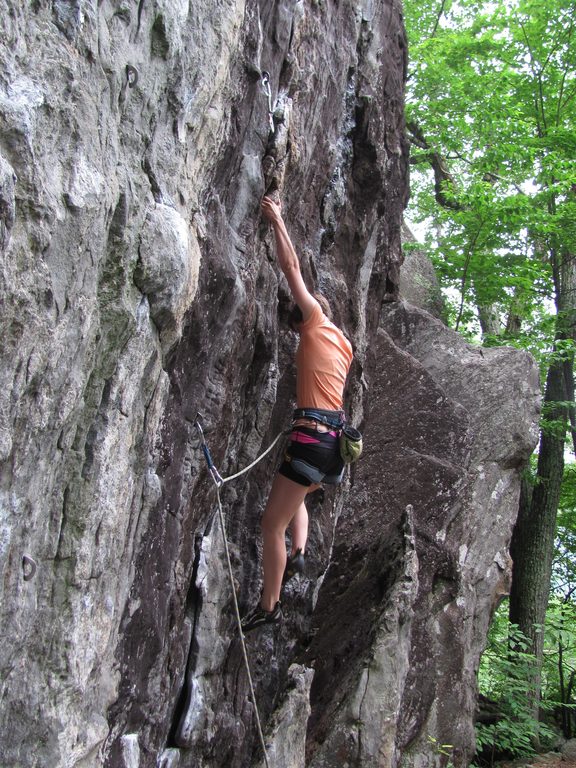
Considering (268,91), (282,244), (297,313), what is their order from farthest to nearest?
(297,313) → (282,244) → (268,91)

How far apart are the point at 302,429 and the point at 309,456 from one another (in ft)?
0.74

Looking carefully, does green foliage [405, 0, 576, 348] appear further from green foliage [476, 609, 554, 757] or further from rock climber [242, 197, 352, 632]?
rock climber [242, 197, 352, 632]

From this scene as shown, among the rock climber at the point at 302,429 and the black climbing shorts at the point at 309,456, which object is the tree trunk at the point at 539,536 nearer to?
the rock climber at the point at 302,429

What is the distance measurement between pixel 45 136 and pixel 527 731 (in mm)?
11938

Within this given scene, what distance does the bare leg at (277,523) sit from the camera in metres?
5.68

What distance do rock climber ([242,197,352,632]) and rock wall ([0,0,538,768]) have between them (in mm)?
227

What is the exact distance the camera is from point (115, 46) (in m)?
3.53

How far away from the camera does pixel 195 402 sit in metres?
4.82

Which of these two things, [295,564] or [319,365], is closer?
[319,365]

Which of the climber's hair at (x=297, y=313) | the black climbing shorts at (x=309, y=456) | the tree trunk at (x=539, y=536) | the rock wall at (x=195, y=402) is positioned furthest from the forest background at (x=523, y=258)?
the black climbing shorts at (x=309, y=456)

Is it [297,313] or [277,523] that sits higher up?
[297,313]

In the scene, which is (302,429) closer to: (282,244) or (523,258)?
(282,244)

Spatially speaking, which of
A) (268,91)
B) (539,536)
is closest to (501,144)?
(539,536)

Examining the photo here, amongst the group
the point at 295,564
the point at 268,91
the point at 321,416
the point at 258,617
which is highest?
the point at 268,91
